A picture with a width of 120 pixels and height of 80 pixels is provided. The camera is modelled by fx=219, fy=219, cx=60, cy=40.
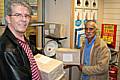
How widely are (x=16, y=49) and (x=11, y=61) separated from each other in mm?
108

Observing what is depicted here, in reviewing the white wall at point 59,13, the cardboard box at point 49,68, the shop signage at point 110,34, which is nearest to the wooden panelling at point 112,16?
the shop signage at point 110,34

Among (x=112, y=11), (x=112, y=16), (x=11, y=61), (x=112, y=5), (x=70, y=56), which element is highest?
(x=112, y=5)

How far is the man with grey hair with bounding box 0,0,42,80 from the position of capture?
5.49 feet

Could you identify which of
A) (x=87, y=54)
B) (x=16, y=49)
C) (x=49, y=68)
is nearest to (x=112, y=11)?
(x=87, y=54)

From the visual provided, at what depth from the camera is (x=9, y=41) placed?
1.73 m

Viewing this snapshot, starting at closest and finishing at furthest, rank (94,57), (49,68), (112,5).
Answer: (49,68), (94,57), (112,5)

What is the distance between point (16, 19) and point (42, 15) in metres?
2.60

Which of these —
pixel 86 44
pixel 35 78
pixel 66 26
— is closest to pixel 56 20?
pixel 66 26

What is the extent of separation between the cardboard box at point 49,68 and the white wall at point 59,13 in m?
1.69

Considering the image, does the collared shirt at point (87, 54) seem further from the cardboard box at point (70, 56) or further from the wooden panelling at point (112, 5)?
the wooden panelling at point (112, 5)

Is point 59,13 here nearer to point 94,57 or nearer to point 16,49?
point 94,57

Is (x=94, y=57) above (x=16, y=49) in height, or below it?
below

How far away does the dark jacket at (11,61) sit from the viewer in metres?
1.67

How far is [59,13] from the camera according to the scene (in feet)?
13.8
